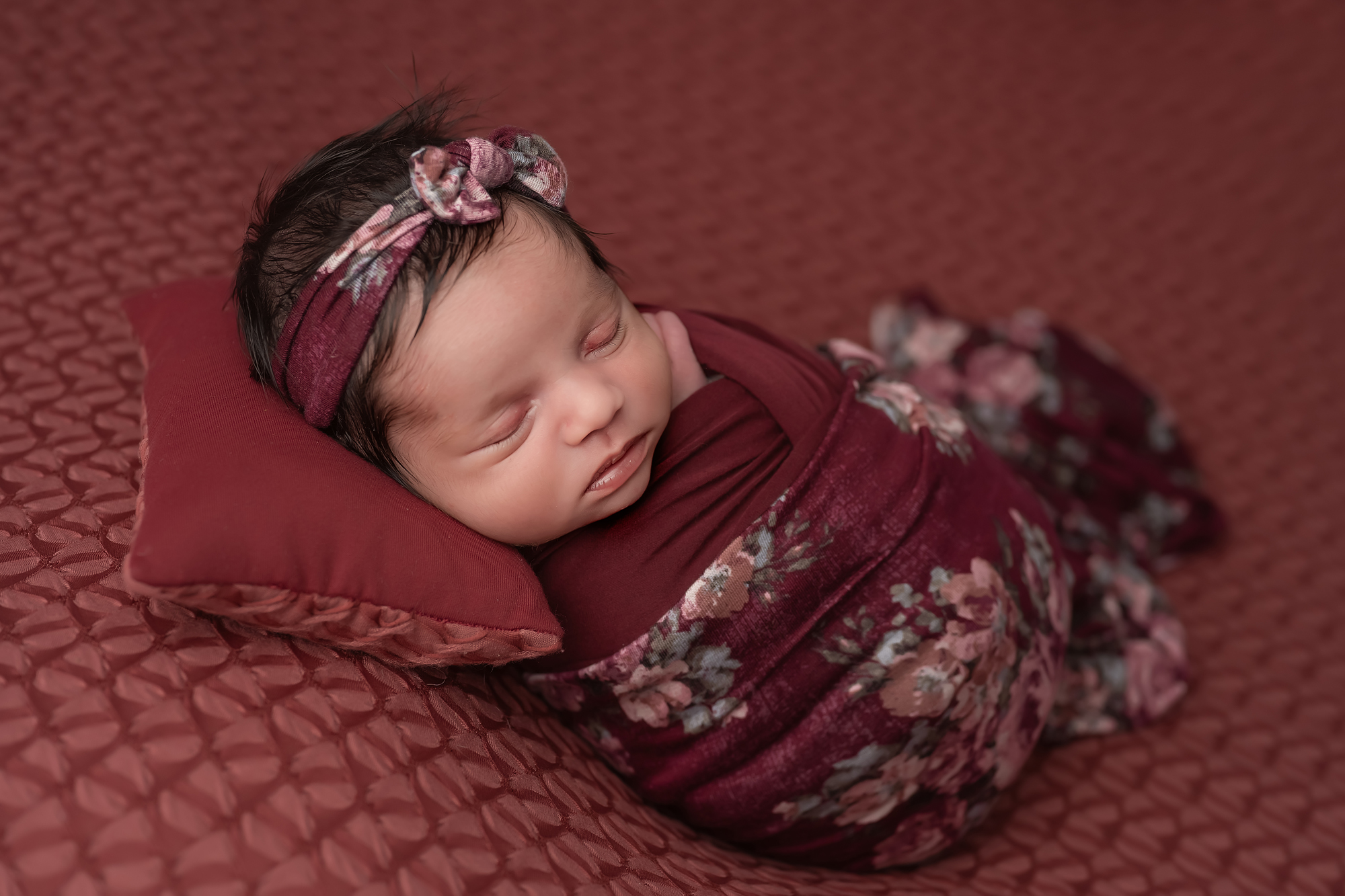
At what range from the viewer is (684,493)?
0.89 metres

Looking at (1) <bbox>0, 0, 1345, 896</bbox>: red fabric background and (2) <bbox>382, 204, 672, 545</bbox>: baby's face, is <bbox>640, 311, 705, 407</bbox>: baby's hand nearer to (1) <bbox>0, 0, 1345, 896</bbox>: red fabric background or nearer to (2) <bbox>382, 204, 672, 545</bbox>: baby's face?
(2) <bbox>382, 204, 672, 545</bbox>: baby's face

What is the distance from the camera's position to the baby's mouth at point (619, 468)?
82 centimetres

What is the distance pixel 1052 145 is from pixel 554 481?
1.44 meters

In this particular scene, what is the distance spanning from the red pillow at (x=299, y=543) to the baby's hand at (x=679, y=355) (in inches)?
9.7

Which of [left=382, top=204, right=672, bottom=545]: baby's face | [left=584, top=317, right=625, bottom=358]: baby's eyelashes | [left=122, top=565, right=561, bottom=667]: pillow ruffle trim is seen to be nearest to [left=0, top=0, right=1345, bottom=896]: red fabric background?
[left=122, top=565, right=561, bottom=667]: pillow ruffle trim

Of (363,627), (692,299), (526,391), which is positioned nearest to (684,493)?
(526,391)

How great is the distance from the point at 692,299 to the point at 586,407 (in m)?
0.77

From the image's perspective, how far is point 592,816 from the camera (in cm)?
83

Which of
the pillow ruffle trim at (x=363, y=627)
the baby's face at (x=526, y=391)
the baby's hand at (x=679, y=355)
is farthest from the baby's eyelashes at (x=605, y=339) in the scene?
the pillow ruffle trim at (x=363, y=627)

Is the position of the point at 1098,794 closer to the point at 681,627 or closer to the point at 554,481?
the point at 681,627

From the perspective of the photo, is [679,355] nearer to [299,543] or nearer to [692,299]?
[299,543]

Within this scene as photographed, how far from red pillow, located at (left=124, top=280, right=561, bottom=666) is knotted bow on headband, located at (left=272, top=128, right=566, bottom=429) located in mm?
54

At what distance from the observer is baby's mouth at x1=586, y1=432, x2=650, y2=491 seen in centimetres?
82

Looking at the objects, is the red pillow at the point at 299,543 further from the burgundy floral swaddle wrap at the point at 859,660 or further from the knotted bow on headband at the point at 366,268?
the burgundy floral swaddle wrap at the point at 859,660
